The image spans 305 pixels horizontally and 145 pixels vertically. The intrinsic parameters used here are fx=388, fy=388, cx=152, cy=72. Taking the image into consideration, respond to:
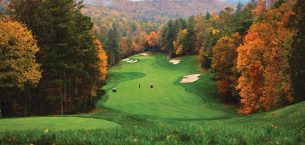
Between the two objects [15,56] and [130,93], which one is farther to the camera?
[130,93]

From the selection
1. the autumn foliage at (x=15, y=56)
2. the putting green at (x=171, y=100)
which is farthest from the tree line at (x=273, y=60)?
the autumn foliage at (x=15, y=56)

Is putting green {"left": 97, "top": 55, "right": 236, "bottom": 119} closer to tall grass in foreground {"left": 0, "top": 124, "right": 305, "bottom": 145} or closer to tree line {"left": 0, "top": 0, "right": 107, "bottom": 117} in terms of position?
tree line {"left": 0, "top": 0, "right": 107, "bottom": 117}

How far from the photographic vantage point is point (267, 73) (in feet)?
132

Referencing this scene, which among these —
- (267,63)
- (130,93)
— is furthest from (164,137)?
(130,93)

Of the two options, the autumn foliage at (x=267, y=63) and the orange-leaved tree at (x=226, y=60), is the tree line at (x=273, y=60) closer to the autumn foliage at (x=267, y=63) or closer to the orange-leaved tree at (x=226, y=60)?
the autumn foliage at (x=267, y=63)

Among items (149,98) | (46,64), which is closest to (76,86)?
(46,64)

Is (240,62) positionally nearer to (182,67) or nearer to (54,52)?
(54,52)

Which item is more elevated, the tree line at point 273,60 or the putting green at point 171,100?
the tree line at point 273,60

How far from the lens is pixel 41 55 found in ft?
122

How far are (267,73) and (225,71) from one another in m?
19.2

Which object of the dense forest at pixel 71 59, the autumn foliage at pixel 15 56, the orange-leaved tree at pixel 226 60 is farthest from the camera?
the orange-leaved tree at pixel 226 60

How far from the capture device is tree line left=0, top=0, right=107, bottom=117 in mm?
31156

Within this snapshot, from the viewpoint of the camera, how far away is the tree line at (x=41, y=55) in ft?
102

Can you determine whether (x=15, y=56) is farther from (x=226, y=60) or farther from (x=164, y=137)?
(x=226, y=60)
